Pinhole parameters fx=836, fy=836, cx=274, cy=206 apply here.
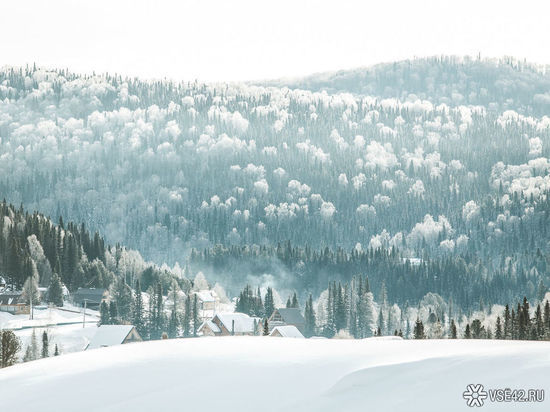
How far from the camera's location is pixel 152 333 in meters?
180

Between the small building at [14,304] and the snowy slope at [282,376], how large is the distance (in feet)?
563

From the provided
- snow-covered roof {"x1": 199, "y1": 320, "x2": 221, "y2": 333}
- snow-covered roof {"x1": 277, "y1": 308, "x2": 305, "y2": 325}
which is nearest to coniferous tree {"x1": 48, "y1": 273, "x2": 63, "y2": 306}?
snow-covered roof {"x1": 199, "y1": 320, "x2": 221, "y2": 333}

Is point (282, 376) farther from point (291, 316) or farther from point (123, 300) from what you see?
point (291, 316)

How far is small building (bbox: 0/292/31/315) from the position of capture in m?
181

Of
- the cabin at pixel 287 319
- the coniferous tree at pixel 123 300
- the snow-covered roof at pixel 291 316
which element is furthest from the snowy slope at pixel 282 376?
the snow-covered roof at pixel 291 316

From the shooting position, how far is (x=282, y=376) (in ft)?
52.0

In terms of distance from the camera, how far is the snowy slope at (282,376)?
14.3m

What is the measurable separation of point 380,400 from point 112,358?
20.7 feet

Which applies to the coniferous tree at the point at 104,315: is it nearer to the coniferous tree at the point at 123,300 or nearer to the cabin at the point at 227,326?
the coniferous tree at the point at 123,300

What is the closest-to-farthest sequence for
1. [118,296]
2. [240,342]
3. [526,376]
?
[526,376] < [240,342] < [118,296]

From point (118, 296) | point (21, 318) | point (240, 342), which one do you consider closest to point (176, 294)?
point (118, 296)

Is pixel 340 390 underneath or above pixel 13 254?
above

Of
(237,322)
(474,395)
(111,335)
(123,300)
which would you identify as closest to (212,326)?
(237,322)

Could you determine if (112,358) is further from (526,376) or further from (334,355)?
(526,376)
